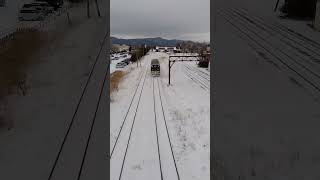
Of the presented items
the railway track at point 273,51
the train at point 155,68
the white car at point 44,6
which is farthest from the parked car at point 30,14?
the train at point 155,68

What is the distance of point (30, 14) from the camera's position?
9.11ft

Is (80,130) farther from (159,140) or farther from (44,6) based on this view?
(159,140)

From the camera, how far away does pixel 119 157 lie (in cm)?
586

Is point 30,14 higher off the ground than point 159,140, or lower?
higher

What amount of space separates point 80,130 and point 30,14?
3.41 feet

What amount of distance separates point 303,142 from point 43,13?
239 centimetres

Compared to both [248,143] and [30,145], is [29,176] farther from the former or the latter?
[248,143]

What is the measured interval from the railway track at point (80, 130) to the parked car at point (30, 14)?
0.62 m

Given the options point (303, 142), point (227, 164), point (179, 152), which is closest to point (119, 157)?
point (179, 152)

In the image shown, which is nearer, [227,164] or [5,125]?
[5,125]

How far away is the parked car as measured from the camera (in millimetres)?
2752

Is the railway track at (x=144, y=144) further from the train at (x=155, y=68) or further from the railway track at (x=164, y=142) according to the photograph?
the train at (x=155, y=68)

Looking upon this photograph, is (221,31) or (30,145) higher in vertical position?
(221,31)

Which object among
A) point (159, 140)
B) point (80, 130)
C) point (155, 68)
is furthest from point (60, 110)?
point (155, 68)
